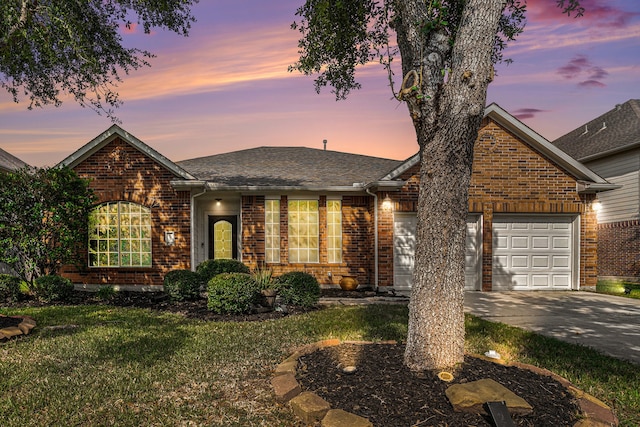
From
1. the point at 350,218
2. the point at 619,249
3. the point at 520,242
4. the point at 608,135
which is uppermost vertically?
the point at 608,135

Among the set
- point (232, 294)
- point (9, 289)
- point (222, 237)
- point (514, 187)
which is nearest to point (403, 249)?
point (514, 187)

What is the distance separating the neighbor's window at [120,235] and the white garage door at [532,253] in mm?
10485

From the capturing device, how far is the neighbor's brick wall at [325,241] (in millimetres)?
12570

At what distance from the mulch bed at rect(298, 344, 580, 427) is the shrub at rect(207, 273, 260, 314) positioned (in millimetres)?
3555

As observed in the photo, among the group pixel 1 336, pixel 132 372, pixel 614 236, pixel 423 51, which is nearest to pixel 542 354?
pixel 423 51

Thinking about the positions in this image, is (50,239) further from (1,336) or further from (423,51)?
(423,51)

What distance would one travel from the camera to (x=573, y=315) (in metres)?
8.76

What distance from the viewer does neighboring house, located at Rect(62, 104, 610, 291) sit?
1178 cm

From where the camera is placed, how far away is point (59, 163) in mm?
11227

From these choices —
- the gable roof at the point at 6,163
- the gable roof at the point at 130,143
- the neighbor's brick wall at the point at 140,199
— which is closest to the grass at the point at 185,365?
the neighbor's brick wall at the point at 140,199

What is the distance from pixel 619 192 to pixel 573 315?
1173 cm

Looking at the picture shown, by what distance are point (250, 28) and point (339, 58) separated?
3005mm

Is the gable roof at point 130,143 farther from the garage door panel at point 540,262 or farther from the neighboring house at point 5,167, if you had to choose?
the garage door panel at point 540,262

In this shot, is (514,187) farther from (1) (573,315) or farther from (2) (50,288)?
(2) (50,288)
